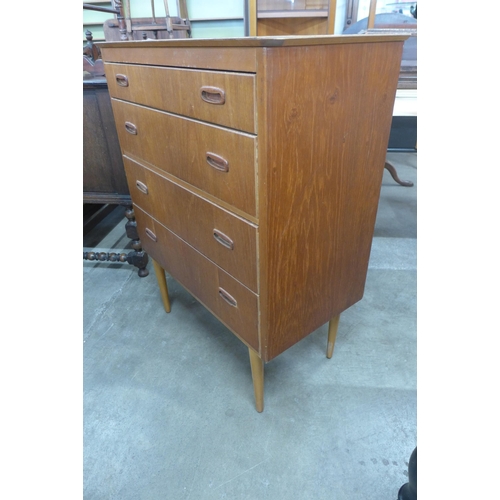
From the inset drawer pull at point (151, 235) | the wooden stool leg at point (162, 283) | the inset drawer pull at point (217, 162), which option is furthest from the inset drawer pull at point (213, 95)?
the wooden stool leg at point (162, 283)

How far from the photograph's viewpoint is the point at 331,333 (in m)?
1.32

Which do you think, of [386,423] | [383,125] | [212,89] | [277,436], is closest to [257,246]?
[212,89]

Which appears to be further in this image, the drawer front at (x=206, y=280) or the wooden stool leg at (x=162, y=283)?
the wooden stool leg at (x=162, y=283)

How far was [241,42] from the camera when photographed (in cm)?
64

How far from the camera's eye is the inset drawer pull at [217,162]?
2.66 feet

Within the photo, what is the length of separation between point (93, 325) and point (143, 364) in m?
0.37

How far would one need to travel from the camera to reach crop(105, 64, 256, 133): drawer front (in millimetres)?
696

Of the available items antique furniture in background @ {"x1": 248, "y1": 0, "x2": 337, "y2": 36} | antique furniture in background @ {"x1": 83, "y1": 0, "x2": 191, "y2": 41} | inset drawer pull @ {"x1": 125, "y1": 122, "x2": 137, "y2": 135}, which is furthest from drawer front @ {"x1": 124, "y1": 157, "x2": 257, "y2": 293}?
antique furniture in background @ {"x1": 248, "y1": 0, "x2": 337, "y2": 36}

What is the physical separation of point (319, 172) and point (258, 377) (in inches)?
25.9

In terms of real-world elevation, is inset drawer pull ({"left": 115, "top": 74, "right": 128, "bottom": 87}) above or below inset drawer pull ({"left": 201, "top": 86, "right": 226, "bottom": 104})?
above

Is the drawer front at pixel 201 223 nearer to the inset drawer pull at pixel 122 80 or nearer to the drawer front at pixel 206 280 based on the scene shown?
the drawer front at pixel 206 280

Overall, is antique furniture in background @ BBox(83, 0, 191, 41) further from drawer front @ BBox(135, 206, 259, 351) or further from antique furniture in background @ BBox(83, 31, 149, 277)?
drawer front @ BBox(135, 206, 259, 351)

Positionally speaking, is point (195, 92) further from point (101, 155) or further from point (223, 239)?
point (101, 155)

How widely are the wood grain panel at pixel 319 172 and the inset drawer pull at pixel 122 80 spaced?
64cm
